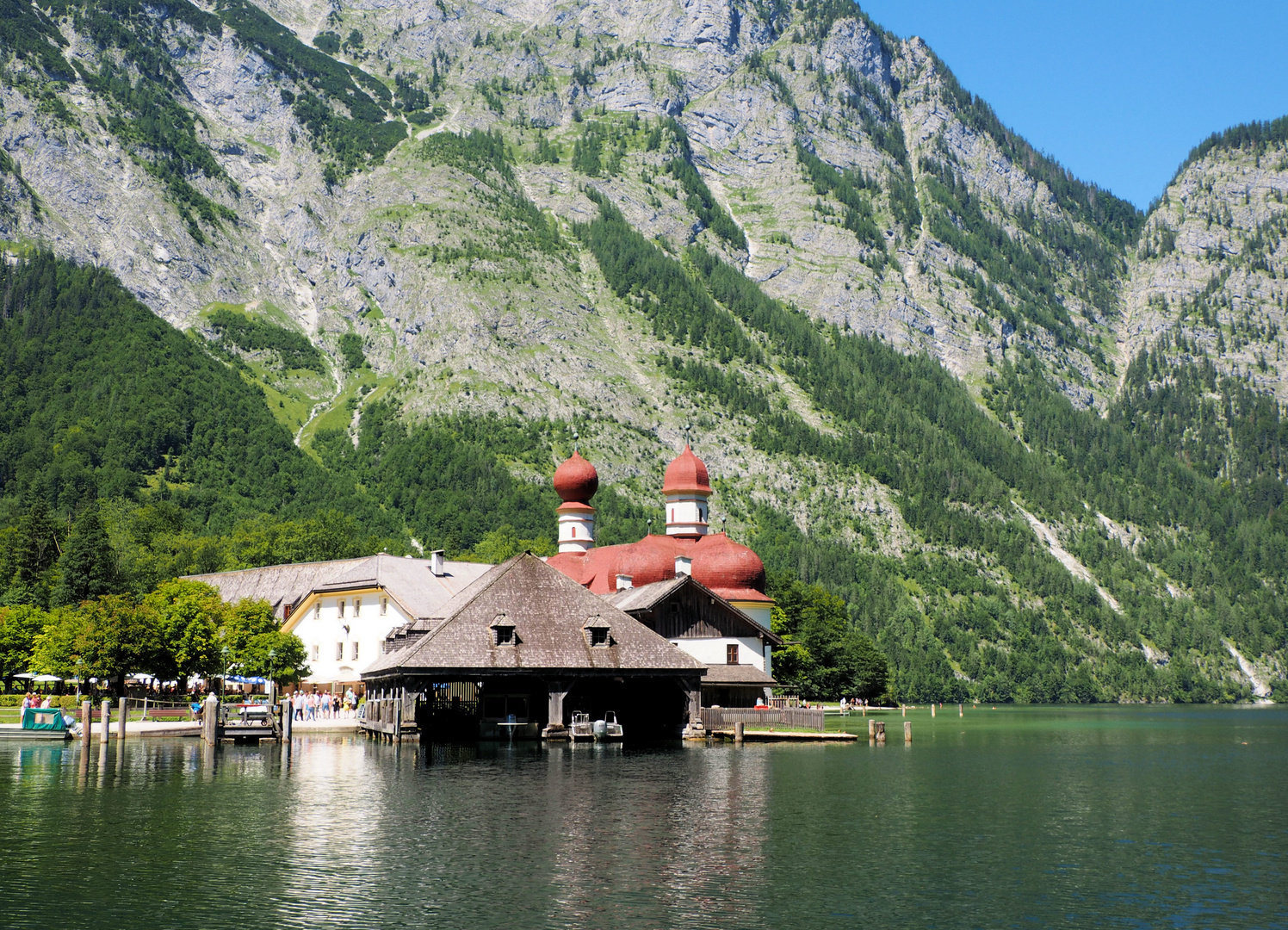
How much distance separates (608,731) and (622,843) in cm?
3678

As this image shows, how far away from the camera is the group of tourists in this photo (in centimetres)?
8969

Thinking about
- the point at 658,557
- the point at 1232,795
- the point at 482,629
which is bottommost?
the point at 1232,795

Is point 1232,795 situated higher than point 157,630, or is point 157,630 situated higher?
point 157,630

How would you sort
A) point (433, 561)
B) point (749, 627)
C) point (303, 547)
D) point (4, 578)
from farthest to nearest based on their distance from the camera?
1. point (303, 547)
2. point (4, 578)
3. point (433, 561)
4. point (749, 627)

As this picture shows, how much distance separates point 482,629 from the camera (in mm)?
68375

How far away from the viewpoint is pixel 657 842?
35.7 metres

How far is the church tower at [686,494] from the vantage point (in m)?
107

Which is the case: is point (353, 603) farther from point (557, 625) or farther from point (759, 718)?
point (759, 718)

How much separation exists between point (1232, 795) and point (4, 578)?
384 ft

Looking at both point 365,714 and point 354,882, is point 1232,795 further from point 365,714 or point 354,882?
point 365,714

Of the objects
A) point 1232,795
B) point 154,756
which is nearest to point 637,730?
point 154,756

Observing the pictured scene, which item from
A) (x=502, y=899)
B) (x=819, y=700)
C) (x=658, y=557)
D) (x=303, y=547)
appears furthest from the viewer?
(x=303, y=547)

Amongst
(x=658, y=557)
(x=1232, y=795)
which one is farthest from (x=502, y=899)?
(x=658, y=557)

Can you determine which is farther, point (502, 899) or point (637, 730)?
point (637, 730)
